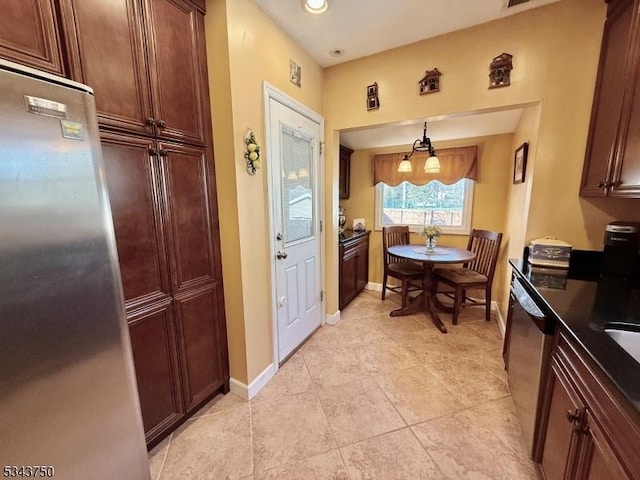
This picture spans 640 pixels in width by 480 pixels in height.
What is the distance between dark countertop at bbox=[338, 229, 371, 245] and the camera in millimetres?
3039

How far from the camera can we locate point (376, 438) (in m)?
1.50

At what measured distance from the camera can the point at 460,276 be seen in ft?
9.45

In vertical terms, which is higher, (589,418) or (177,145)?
(177,145)

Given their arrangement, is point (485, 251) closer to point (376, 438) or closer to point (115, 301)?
point (376, 438)

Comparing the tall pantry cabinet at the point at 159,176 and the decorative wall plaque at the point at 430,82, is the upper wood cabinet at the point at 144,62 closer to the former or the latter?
the tall pantry cabinet at the point at 159,176

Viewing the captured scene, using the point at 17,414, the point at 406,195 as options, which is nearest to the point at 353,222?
the point at 406,195

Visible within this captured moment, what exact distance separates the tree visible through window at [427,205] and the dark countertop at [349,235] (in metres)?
0.36

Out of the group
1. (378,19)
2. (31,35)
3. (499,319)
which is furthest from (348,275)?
(31,35)

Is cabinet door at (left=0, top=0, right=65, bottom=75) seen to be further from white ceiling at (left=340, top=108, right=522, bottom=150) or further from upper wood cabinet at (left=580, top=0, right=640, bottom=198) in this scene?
upper wood cabinet at (left=580, top=0, right=640, bottom=198)

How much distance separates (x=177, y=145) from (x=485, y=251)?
3.18 metres

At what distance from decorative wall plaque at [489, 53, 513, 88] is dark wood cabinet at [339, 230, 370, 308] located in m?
1.90

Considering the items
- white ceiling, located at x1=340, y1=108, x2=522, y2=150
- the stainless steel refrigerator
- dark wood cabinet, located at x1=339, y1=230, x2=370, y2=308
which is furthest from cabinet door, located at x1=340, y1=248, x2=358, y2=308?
the stainless steel refrigerator

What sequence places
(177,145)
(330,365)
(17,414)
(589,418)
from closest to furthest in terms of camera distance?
(17,414), (589,418), (177,145), (330,365)

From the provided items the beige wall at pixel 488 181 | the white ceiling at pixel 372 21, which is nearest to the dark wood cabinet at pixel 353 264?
the beige wall at pixel 488 181
